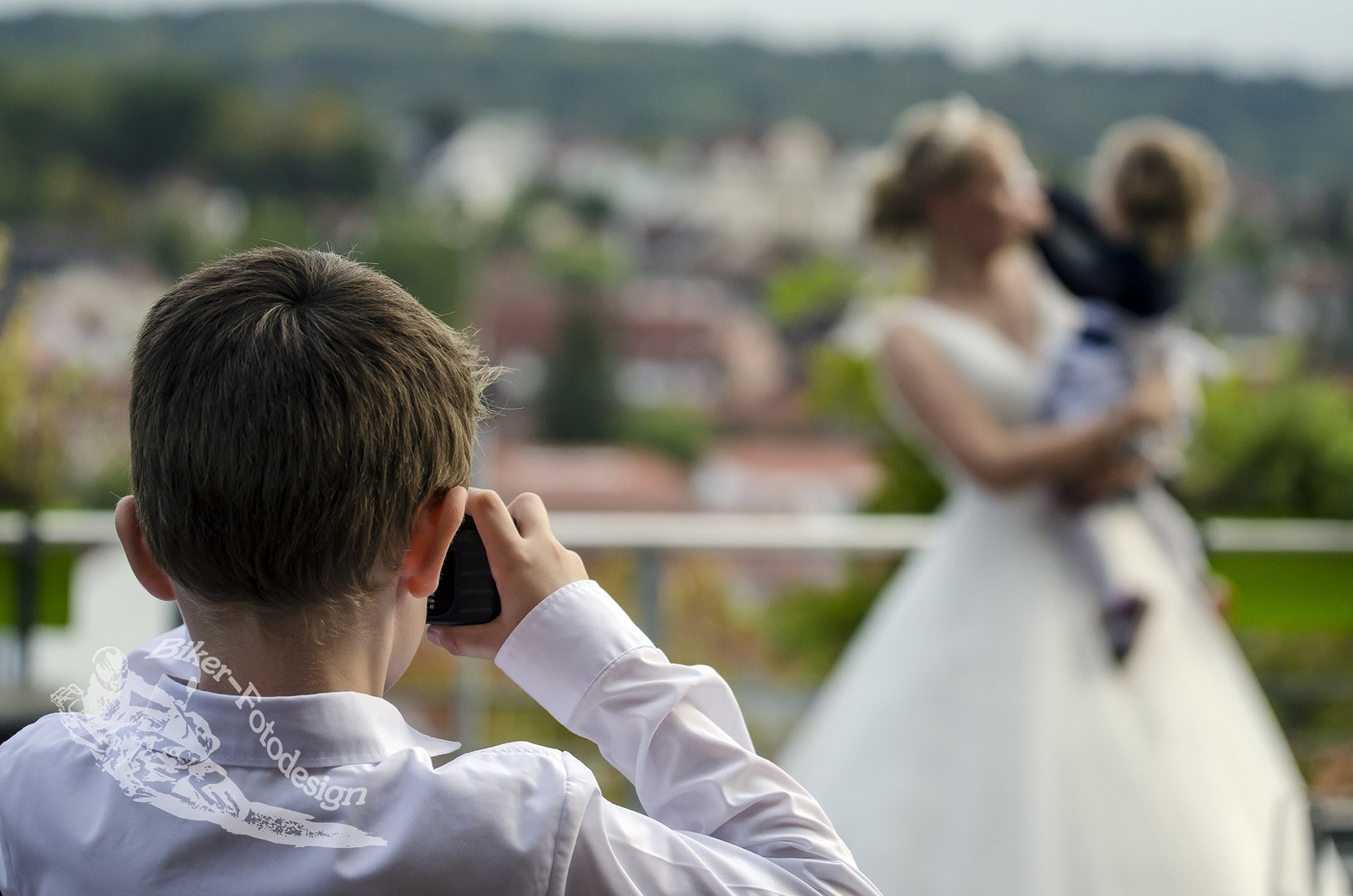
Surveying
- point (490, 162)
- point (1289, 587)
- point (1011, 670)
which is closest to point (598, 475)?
point (490, 162)

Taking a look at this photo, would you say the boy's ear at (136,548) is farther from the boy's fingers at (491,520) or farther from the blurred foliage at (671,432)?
the blurred foliage at (671,432)

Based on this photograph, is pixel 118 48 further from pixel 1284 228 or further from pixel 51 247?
pixel 1284 228

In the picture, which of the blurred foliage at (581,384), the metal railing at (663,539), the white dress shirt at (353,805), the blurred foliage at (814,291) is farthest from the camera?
the blurred foliage at (581,384)

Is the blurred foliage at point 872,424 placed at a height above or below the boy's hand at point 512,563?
below

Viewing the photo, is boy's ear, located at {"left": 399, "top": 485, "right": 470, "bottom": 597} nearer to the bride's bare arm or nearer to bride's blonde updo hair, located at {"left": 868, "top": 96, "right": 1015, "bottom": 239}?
the bride's bare arm

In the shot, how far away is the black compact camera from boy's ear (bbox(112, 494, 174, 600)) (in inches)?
5.1

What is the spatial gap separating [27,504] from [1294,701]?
3.35m

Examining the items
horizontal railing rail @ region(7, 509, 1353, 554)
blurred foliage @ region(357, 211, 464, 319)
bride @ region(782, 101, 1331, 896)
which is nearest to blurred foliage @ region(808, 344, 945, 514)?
horizontal railing rail @ region(7, 509, 1353, 554)

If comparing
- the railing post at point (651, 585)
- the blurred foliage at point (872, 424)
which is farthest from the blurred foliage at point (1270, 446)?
the railing post at point (651, 585)

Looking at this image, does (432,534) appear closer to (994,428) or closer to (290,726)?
(290,726)

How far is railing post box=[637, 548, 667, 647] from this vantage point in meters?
2.63

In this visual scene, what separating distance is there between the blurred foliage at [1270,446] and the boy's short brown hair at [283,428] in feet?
18.2

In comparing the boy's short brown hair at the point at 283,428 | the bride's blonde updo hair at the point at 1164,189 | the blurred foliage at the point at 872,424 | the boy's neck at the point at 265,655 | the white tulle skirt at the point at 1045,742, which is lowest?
the blurred foliage at the point at 872,424

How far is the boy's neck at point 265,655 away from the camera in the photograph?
1.75 feet
